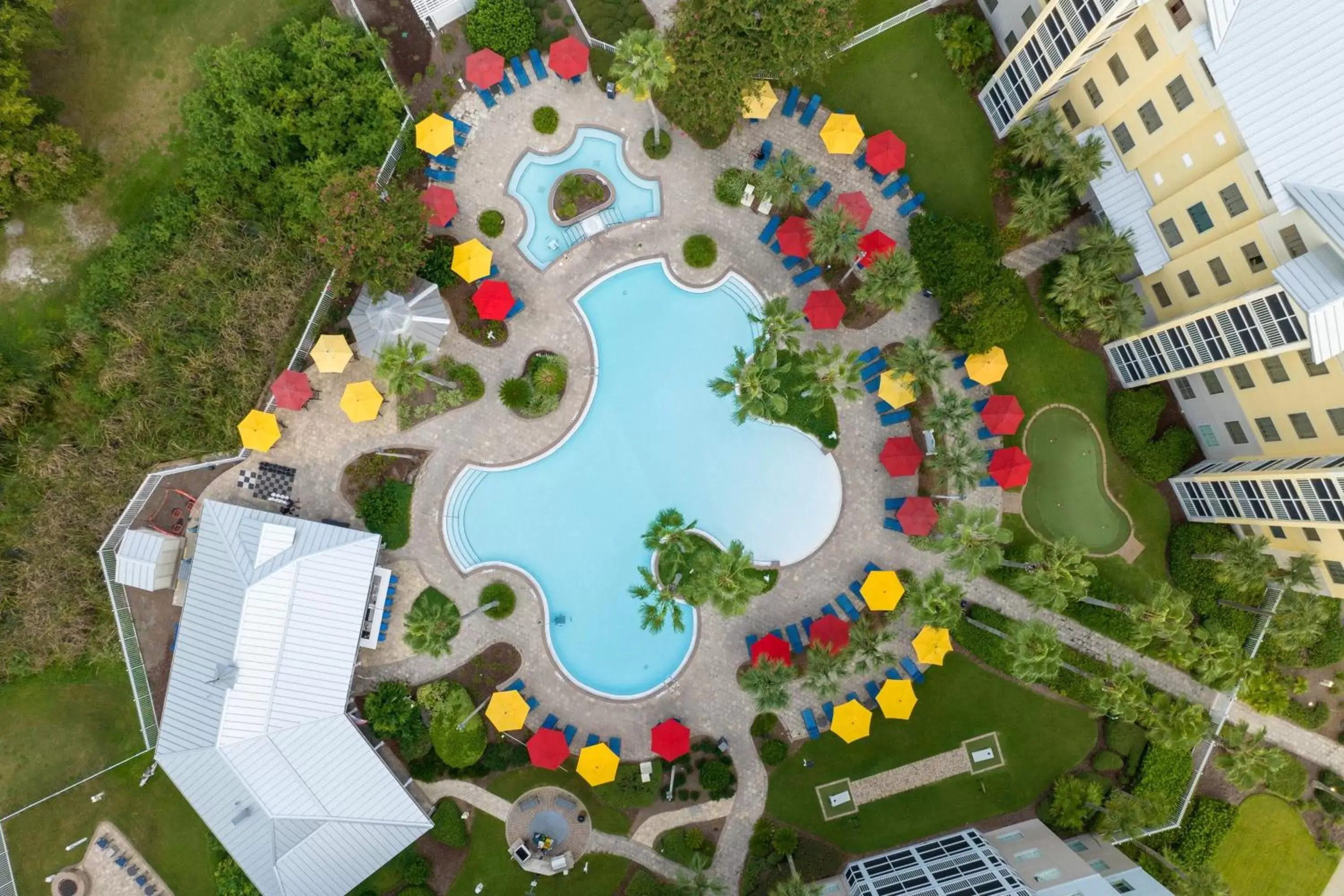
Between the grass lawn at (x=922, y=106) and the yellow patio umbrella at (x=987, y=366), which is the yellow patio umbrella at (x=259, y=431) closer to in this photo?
the grass lawn at (x=922, y=106)

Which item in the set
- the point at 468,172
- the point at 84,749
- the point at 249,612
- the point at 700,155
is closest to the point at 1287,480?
the point at 700,155

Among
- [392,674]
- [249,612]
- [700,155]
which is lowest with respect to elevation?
[392,674]

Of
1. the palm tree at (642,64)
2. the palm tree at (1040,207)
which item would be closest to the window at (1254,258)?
the palm tree at (1040,207)

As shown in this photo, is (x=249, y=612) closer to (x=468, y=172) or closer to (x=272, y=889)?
(x=272, y=889)

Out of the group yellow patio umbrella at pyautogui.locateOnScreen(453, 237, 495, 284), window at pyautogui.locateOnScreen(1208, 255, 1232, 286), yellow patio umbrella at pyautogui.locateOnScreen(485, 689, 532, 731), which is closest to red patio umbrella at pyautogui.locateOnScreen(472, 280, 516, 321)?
yellow patio umbrella at pyautogui.locateOnScreen(453, 237, 495, 284)

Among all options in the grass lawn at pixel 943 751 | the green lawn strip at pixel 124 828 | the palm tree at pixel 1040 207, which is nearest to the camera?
the palm tree at pixel 1040 207
